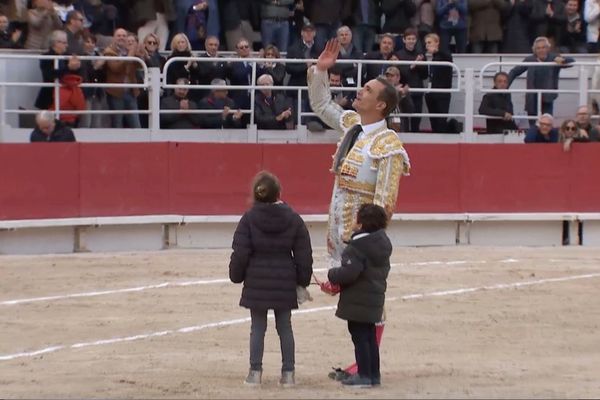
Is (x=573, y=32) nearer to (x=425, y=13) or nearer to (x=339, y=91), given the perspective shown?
(x=425, y=13)

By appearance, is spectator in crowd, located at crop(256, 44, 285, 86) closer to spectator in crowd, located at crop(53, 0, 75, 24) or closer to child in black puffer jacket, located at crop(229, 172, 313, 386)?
spectator in crowd, located at crop(53, 0, 75, 24)

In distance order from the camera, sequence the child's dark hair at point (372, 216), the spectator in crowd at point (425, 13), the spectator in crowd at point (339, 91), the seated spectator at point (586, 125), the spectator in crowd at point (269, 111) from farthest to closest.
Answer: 1. the spectator in crowd at point (425, 13)
2. the spectator in crowd at point (269, 111)
3. the seated spectator at point (586, 125)
4. the spectator in crowd at point (339, 91)
5. the child's dark hair at point (372, 216)

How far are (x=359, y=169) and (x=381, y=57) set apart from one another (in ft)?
32.1

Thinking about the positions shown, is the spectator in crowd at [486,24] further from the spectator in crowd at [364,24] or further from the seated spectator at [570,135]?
the seated spectator at [570,135]

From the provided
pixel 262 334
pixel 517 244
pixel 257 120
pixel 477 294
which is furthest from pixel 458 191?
pixel 262 334

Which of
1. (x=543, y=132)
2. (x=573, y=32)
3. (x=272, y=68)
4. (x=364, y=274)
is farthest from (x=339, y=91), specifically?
(x=364, y=274)

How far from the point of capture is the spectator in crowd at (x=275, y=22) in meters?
18.8

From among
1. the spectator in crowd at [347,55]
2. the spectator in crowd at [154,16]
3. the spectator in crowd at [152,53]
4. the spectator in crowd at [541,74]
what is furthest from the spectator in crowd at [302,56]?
the spectator in crowd at [541,74]

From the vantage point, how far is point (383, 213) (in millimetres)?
8250

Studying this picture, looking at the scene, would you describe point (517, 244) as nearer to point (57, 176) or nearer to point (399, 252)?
point (399, 252)

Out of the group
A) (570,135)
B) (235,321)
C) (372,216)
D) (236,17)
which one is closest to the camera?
(372,216)

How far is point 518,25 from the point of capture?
19844 mm

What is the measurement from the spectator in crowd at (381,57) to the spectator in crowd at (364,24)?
88cm

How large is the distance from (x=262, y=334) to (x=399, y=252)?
7.75 meters
